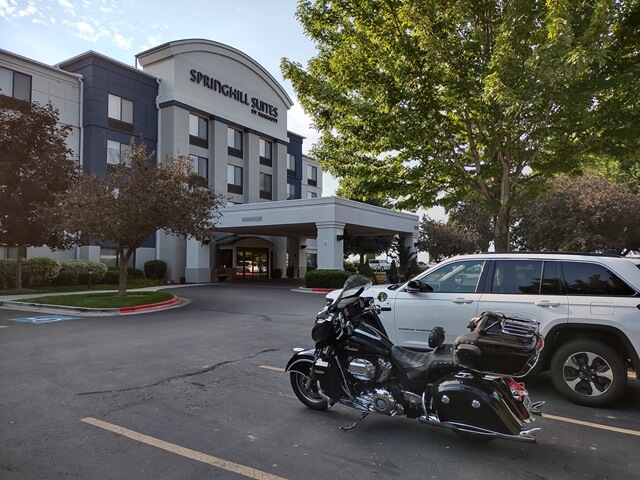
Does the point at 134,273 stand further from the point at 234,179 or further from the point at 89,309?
the point at 89,309

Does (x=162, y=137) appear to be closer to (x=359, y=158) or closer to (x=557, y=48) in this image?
(x=359, y=158)

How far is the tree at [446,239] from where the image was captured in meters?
45.3

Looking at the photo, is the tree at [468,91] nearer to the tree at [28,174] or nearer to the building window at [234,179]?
the tree at [28,174]

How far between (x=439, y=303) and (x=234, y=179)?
30854 millimetres

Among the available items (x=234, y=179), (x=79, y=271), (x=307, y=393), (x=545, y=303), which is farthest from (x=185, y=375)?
(x=234, y=179)

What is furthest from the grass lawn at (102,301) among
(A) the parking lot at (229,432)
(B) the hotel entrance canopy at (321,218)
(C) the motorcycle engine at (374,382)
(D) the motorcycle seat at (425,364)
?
(D) the motorcycle seat at (425,364)

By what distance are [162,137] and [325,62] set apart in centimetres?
2210

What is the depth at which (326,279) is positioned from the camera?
2309 cm

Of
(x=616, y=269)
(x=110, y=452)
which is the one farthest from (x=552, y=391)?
(x=110, y=452)

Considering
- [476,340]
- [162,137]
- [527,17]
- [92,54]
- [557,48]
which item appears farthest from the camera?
[162,137]

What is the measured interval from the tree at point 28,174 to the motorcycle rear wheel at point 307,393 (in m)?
18.0

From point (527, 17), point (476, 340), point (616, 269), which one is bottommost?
point (476, 340)

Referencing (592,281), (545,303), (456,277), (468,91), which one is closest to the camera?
(592,281)

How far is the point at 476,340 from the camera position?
383cm
